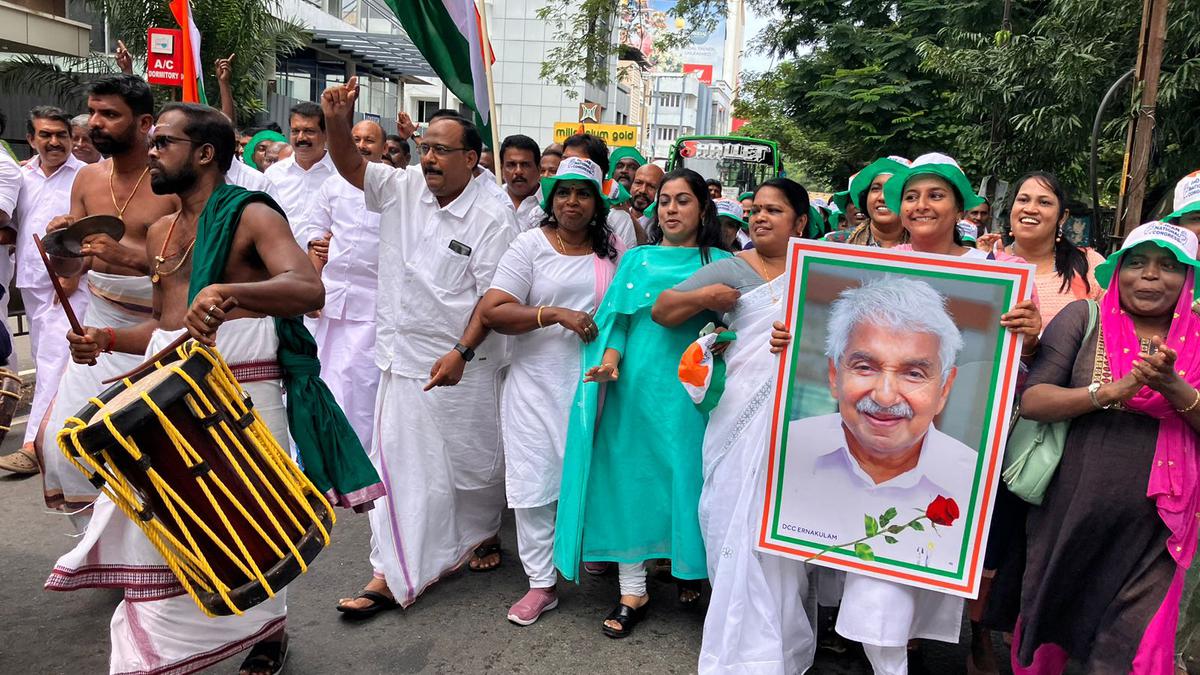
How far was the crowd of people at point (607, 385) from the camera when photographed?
3.03m

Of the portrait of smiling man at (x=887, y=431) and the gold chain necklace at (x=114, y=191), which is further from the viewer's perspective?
the gold chain necklace at (x=114, y=191)

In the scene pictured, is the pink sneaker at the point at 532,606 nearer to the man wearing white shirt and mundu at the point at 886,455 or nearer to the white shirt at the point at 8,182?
the man wearing white shirt and mundu at the point at 886,455

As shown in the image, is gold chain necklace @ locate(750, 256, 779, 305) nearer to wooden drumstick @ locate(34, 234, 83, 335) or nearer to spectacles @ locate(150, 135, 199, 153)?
spectacles @ locate(150, 135, 199, 153)

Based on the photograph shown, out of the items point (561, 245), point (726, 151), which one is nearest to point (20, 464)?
point (561, 245)

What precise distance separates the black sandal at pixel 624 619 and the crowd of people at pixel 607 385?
18 mm

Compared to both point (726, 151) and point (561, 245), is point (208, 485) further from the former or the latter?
point (726, 151)

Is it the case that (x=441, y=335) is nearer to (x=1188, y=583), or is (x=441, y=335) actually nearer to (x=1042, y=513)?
(x=1042, y=513)

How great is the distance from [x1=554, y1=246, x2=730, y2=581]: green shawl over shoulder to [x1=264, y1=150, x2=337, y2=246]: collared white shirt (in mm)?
3073

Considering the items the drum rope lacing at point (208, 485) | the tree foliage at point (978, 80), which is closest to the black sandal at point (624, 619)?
the drum rope lacing at point (208, 485)

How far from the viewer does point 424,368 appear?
14.1 ft

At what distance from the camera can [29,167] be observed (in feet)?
22.4

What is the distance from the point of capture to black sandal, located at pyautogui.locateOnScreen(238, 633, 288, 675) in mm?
3463

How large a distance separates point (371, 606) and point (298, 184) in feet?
11.2

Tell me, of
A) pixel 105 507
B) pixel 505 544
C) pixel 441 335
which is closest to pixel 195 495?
pixel 105 507
